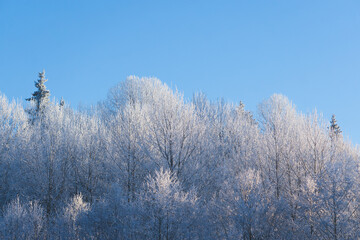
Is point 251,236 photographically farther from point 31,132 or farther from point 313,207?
point 31,132

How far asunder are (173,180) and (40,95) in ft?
94.9

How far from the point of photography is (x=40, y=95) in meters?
42.2

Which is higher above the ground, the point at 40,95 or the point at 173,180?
the point at 40,95

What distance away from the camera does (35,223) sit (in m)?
19.6

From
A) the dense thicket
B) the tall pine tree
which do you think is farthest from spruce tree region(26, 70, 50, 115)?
the dense thicket

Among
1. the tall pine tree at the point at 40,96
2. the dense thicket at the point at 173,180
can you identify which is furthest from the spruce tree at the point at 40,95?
the dense thicket at the point at 173,180

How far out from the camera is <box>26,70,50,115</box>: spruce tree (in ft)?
136

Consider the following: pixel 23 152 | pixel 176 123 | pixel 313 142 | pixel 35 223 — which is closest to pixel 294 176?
pixel 313 142

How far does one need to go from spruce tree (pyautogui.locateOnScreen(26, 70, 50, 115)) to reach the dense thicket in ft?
20.2

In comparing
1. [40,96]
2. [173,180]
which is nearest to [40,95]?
Answer: [40,96]

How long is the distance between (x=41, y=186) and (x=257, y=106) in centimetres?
2901

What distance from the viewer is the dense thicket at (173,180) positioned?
58.7 feet

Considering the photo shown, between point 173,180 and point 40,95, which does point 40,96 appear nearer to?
point 40,95

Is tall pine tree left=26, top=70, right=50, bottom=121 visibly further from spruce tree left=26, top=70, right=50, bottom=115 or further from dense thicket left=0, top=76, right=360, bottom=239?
dense thicket left=0, top=76, right=360, bottom=239
